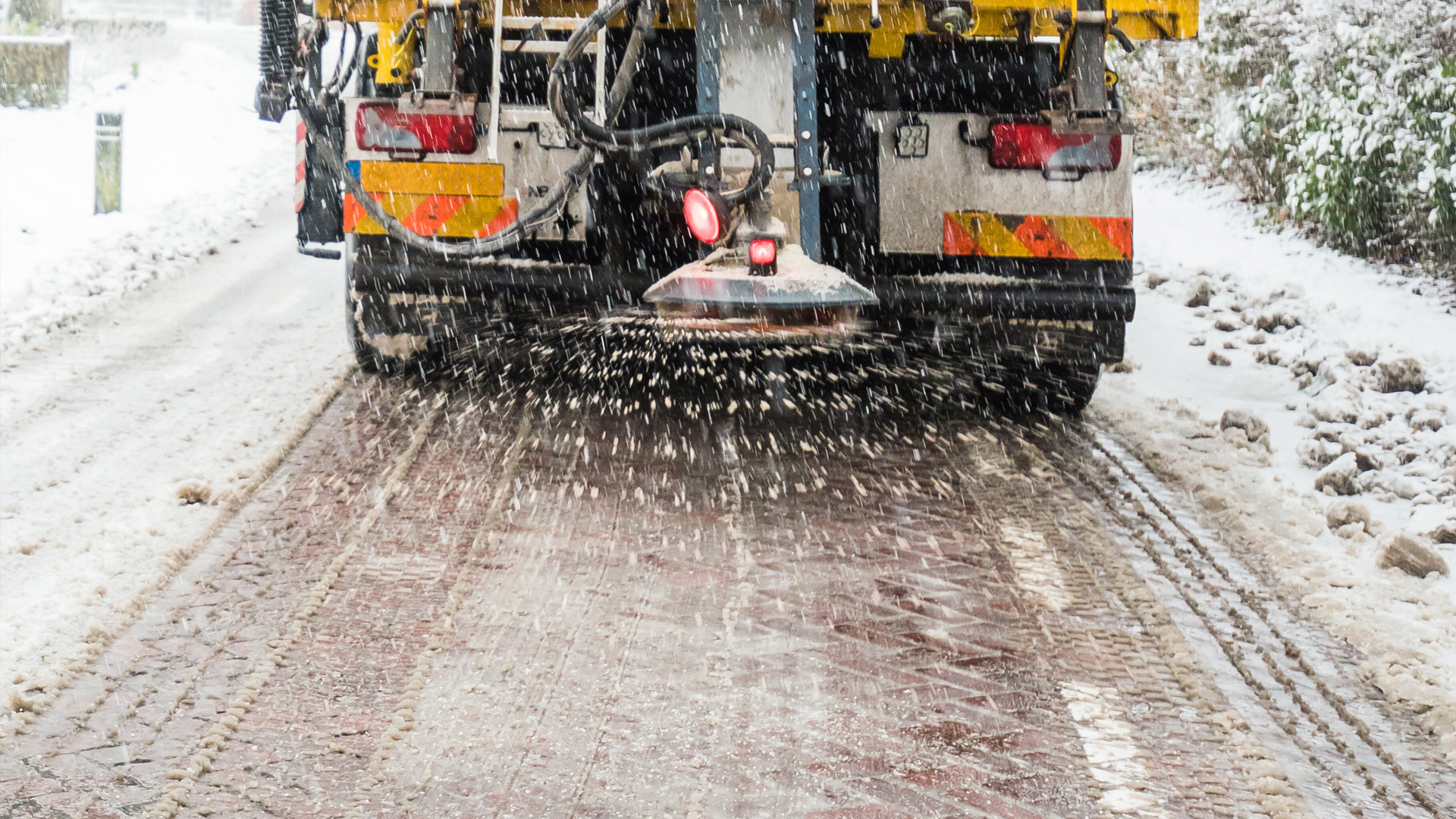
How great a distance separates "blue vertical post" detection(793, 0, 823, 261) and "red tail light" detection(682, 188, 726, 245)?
311mm

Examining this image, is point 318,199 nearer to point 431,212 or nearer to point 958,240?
point 431,212

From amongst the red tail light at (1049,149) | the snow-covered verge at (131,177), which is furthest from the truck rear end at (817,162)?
the snow-covered verge at (131,177)

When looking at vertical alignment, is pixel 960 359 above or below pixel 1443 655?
above

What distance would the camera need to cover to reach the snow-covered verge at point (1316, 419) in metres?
3.66

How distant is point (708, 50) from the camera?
4.51 meters

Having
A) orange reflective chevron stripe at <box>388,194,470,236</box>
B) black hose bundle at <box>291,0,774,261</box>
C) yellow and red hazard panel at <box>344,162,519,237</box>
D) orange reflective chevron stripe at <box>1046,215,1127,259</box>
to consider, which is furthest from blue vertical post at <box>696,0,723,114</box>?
orange reflective chevron stripe at <box>1046,215,1127,259</box>

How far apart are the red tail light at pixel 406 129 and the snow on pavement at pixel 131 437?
1.07 metres

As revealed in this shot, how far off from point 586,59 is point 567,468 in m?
1.52

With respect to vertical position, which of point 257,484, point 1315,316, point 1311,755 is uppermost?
point 1315,316

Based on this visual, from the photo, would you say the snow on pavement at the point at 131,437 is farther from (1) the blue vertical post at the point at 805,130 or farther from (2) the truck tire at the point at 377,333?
(1) the blue vertical post at the point at 805,130

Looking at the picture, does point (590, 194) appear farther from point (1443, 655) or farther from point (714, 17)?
point (1443, 655)

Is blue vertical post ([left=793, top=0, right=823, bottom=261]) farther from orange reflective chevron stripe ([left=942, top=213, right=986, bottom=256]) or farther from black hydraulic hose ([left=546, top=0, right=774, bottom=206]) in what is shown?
orange reflective chevron stripe ([left=942, top=213, right=986, bottom=256])

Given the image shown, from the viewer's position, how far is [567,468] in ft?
15.5

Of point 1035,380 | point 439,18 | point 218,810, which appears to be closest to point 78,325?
point 439,18
